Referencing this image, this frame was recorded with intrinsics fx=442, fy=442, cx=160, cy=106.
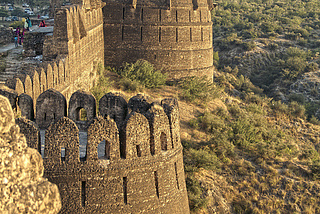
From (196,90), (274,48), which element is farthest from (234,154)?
(274,48)

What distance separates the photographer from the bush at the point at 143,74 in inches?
820

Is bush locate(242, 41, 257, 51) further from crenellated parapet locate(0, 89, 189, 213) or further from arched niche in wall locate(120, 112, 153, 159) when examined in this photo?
arched niche in wall locate(120, 112, 153, 159)

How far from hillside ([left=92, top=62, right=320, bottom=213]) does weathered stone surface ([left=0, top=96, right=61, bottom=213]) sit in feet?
32.4

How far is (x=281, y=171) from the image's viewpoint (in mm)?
16484

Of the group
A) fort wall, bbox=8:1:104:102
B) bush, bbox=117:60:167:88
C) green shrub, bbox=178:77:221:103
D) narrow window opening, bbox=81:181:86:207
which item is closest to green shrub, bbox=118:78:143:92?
bush, bbox=117:60:167:88

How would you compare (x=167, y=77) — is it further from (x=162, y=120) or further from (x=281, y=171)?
(x=162, y=120)

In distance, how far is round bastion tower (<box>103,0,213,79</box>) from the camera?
69.9 ft

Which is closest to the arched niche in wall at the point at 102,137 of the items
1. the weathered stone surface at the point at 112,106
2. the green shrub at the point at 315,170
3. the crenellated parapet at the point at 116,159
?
the crenellated parapet at the point at 116,159

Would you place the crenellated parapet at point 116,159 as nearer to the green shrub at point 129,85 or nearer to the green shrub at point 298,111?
the green shrub at point 129,85

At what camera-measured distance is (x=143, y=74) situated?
824 inches

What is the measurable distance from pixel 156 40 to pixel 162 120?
541 inches

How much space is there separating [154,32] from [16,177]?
18.5 metres

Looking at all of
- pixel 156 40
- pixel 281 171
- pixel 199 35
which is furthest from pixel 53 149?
pixel 199 35

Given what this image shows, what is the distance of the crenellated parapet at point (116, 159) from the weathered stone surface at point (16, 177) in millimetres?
3632
